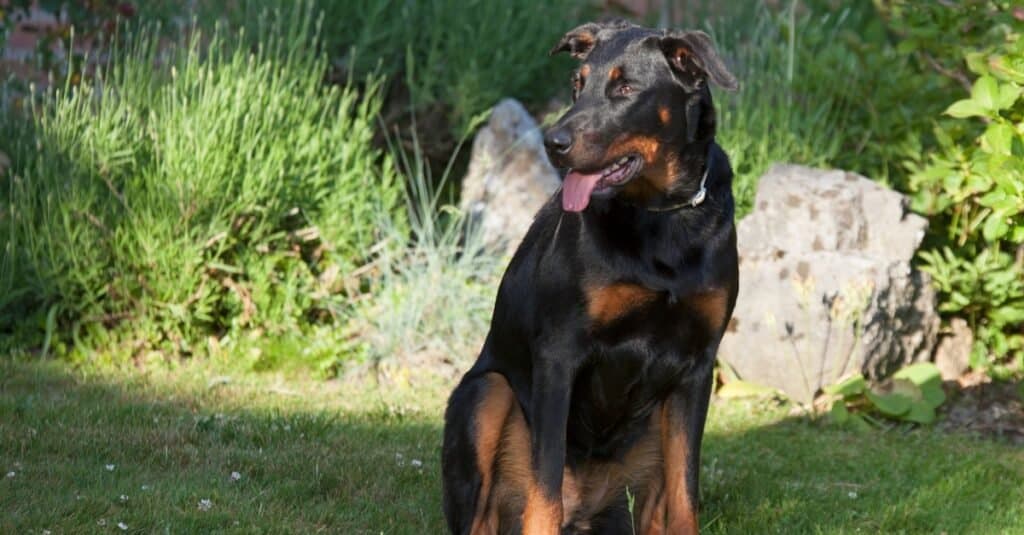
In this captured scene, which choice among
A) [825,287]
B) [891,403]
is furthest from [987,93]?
[891,403]

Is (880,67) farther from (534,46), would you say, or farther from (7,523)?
(7,523)

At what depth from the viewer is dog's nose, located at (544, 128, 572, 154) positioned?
12.3ft

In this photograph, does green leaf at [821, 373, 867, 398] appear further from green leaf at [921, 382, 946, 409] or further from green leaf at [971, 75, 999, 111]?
green leaf at [971, 75, 999, 111]

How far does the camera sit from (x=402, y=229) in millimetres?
7289

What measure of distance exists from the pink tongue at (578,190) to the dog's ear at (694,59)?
0.42 meters

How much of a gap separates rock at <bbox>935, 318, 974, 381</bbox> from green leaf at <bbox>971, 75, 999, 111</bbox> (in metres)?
1.83

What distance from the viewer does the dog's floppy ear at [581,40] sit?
4180 millimetres

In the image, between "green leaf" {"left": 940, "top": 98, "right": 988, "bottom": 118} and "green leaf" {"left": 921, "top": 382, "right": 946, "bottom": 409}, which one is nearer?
"green leaf" {"left": 940, "top": 98, "right": 988, "bottom": 118}

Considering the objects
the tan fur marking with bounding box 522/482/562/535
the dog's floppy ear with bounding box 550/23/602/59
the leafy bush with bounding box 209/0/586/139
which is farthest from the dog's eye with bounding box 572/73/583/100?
the leafy bush with bounding box 209/0/586/139

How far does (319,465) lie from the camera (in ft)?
16.2

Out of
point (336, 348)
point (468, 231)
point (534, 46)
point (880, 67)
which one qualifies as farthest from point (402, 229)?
point (880, 67)

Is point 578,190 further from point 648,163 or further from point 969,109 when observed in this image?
point 969,109

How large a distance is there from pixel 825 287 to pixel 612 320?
2.64m

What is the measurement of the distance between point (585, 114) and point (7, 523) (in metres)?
2.03
